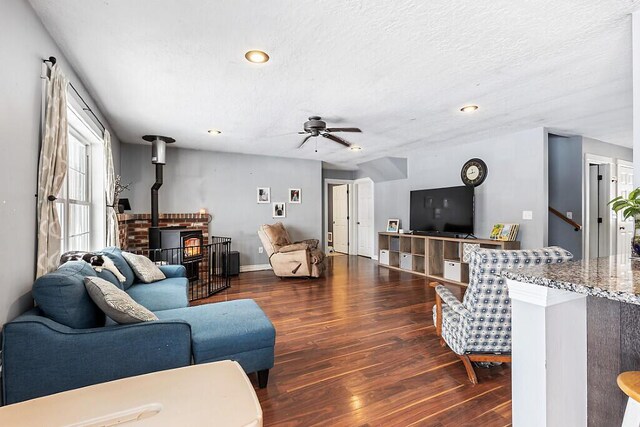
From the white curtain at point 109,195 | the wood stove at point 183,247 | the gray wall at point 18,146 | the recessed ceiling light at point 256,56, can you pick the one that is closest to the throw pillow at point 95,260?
the gray wall at point 18,146

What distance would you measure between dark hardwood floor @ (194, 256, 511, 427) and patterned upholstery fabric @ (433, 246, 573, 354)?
0.29m

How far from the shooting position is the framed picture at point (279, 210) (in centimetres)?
665

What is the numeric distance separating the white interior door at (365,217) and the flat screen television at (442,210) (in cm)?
207

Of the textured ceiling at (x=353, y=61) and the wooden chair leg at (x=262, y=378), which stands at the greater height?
the textured ceiling at (x=353, y=61)

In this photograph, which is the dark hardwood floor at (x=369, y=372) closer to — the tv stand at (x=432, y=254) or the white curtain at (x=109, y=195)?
the tv stand at (x=432, y=254)

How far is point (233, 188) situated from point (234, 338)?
4675 millimetres

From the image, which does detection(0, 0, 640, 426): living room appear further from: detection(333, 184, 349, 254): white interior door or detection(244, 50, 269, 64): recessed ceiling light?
detection(333, 184, 349, 254): white interior door

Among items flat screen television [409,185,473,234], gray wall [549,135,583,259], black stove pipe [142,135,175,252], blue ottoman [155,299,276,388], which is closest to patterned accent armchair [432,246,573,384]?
blue ottoman [155,299,276,388]

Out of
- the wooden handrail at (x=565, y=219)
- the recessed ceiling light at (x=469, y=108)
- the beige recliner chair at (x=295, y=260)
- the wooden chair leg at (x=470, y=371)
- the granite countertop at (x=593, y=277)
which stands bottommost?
the wooden chair leg at (x=470, y=371)

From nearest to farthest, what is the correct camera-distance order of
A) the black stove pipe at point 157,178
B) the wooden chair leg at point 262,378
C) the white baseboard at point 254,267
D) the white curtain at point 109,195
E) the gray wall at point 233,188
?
1. the wooden chair leg at point 262,378
2. the white curtain at point 109,195
3. the black stove pipe at point 157,178
4. the gray wall at point 233,188
5. the white baseboard at point 254,267

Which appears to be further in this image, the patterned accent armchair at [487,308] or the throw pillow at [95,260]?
the throw pillow at [95,260]

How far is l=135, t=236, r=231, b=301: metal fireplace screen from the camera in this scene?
4.59m

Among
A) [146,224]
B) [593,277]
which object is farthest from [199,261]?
[593,277]

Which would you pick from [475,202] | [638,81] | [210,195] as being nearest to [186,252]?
[210,195]
